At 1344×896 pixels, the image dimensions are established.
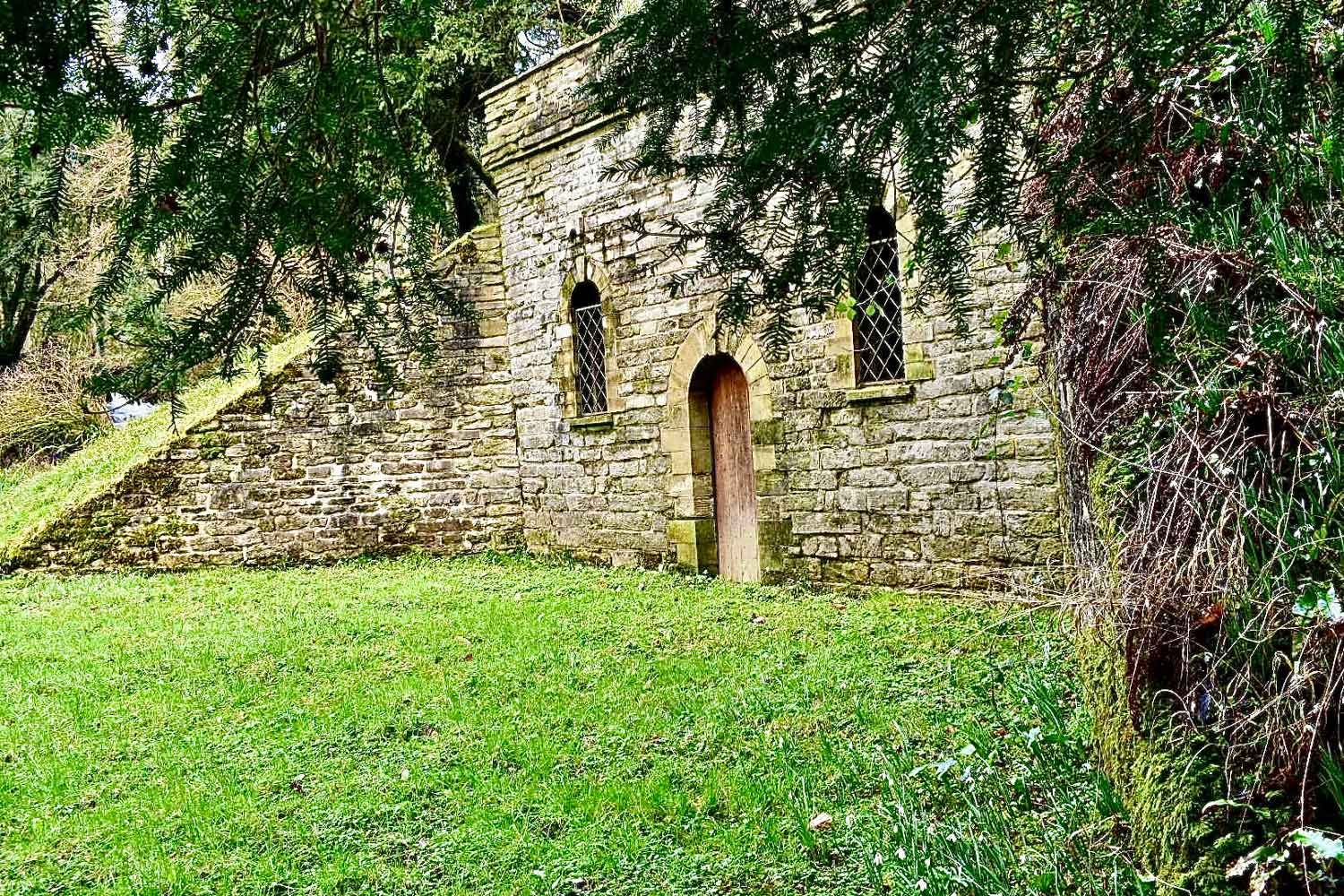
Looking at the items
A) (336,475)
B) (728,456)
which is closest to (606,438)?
(728,456)

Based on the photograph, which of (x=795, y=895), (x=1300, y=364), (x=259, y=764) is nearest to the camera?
(x=1300, y=364)

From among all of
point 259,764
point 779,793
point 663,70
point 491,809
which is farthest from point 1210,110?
point 259,764

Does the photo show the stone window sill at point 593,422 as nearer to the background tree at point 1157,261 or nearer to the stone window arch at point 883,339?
the stone window arch at point 883,339

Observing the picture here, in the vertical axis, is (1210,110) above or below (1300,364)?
above

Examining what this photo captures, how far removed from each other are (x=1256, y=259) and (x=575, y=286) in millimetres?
8093

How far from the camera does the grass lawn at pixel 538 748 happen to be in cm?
373

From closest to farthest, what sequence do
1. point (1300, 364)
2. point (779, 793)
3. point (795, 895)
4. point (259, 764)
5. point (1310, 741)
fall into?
point (1310, 741) < point (1300, 364) < point (795, 895) < point (779, 793) < point (259, 764)

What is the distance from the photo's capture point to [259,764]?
513cm

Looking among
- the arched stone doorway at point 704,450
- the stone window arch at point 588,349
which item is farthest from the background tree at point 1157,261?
the stone window arch at point 588,349

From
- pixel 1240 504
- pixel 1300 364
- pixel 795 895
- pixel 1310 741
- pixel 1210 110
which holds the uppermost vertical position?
pixel 1210 110

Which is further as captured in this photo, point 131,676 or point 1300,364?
point 131,676

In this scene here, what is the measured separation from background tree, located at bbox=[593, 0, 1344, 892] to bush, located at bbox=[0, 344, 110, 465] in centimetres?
1506

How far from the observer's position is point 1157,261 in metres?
2.54

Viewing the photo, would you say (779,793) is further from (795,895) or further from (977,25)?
(977,25)
